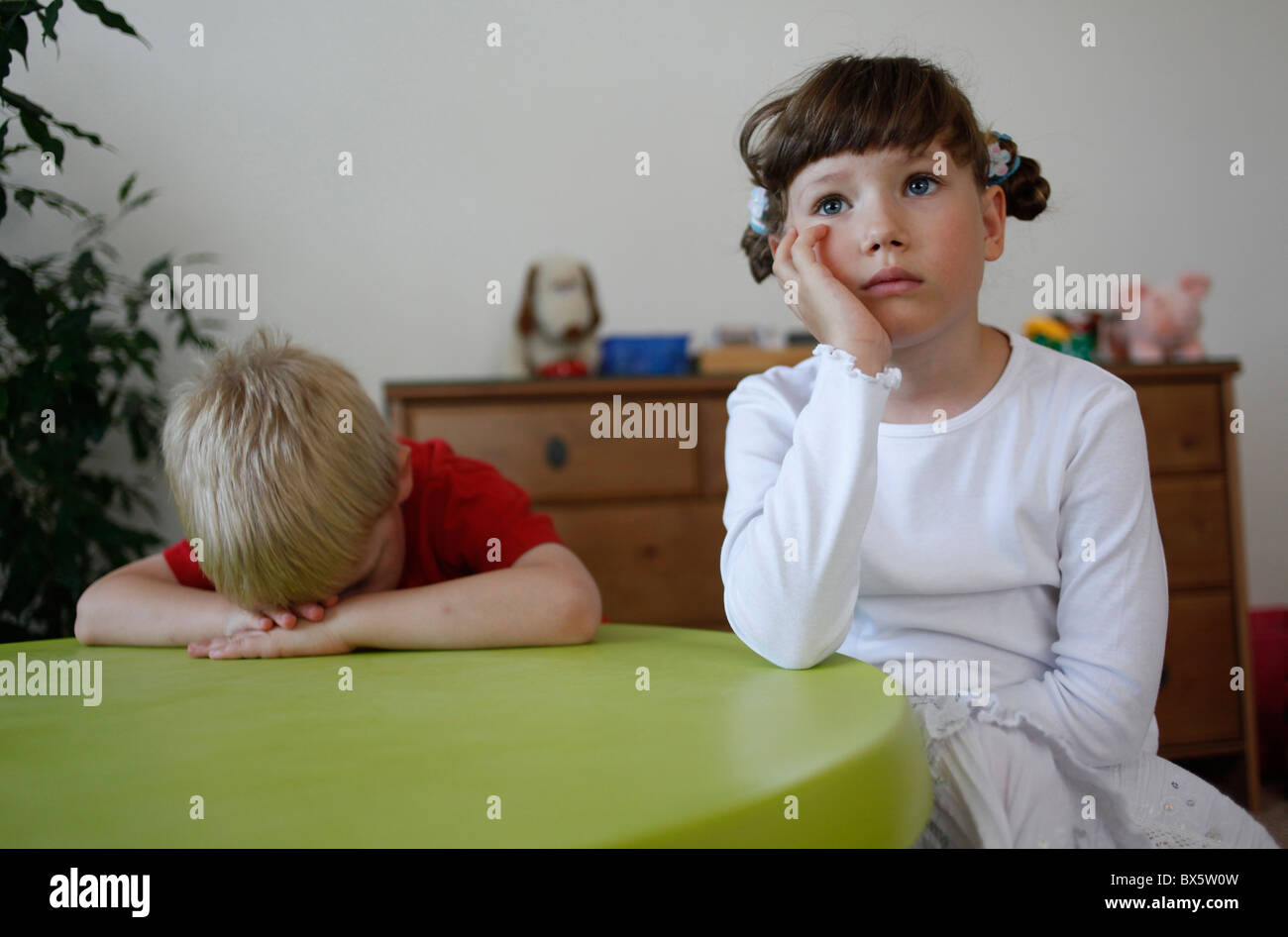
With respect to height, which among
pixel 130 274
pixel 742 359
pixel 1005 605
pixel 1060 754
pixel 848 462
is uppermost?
pixel 130 274

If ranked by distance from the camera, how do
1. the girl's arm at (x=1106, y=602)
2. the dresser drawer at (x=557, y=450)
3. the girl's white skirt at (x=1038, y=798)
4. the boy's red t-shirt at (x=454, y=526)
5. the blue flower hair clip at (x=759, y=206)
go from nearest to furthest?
the girl's white skirt at (x=1038, y=798) < the girl's arm at (x=1106, y=602) < the blue flower hair clip at (x=759, y=206) < the boy's red t-shirt at (x=454, y=526) < the dresser drawer at (x=557, y=450)

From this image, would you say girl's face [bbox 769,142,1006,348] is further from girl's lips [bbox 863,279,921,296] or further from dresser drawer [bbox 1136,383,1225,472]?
dresser drawer [bbox 1136,383,1225,472]

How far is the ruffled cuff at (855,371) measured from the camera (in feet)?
3.01

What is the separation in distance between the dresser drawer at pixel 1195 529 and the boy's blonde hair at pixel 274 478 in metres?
1.87

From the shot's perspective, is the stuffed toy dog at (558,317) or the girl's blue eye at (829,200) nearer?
the girl's blue eye at (829,200)

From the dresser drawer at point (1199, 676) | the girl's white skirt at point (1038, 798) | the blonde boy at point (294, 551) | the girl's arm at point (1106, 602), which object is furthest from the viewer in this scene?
the dresser drawer at point (1199, 676)

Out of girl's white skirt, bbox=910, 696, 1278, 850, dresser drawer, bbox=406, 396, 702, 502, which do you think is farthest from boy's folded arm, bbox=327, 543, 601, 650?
dresser drawer, bbox=406, 396, 702, 502

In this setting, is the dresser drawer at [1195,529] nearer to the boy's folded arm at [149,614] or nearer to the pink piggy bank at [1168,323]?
the pink piggy bank at [1168,323]

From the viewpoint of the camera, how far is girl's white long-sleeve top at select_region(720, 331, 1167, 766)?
2.93 feet

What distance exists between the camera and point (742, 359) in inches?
91.7

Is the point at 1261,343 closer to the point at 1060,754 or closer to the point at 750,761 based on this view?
the point at 1060,754

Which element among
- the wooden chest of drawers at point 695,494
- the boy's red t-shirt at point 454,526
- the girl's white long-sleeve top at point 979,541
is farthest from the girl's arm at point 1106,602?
the wooden chest of drawers at point 695,494
